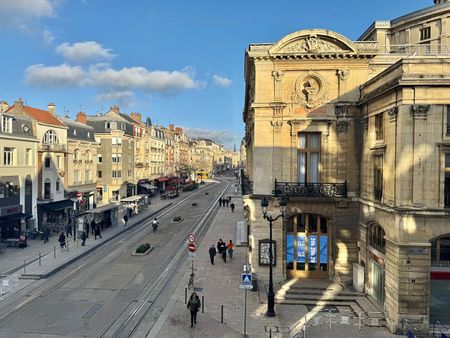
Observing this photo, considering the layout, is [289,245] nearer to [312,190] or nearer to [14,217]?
[312,190]

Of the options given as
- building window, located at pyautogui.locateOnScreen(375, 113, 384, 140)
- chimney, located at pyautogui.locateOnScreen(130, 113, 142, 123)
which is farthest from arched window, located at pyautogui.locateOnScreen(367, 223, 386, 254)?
chimney, located at pyautogui.locateOnScreen(130, 113, 142, 123)

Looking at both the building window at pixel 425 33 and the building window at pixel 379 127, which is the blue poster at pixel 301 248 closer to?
the building window at pixel 379 127

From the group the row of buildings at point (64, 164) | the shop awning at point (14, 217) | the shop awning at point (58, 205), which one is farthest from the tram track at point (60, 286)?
the shop awning at point (58, 205)

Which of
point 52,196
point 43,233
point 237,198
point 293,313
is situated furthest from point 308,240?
point 237,198

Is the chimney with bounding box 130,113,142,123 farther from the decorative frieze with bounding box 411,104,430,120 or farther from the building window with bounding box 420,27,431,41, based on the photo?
the decorative frieze with bounding box 411,104,430,120

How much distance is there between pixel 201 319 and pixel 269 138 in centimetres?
993

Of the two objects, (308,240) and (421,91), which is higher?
(421,91)

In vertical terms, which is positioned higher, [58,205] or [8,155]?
[8,155]

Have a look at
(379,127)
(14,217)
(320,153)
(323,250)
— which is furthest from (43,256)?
(379,127)

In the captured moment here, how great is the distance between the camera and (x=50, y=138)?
126 feet

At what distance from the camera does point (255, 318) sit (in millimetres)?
15844

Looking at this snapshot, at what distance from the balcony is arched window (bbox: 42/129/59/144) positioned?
92.2 ft

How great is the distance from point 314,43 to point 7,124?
26819 millimetres

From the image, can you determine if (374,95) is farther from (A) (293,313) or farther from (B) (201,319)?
(B) (201,319)
